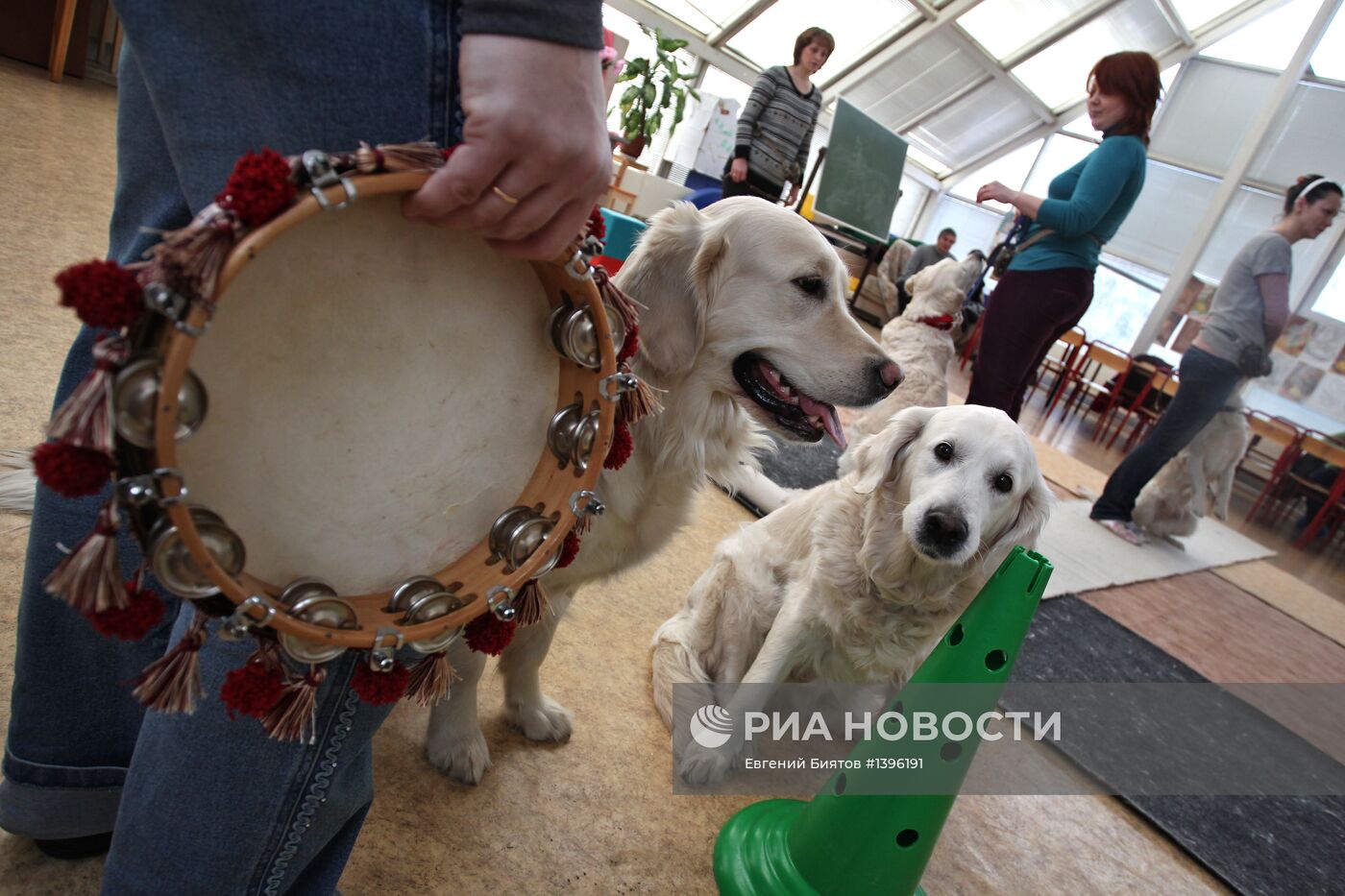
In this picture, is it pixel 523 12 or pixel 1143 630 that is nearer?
pixel 523 12

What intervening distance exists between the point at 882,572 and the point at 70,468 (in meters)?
1.58

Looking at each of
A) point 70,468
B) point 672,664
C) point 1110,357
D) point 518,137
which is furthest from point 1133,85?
point 1110,357

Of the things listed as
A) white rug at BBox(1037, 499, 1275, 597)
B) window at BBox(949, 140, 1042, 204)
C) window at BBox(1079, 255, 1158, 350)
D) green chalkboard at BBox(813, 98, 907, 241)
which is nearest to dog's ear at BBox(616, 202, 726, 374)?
white rug at BBox(1037, 499, 1275, 597)

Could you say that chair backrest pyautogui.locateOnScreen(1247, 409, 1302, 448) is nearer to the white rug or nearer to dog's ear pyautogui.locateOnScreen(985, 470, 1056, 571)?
the white rug

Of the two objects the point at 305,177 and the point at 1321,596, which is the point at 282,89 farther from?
the point at 1321,596

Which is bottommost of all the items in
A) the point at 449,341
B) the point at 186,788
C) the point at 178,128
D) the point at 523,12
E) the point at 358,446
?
the point at 186,788

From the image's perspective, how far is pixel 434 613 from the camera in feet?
2.33

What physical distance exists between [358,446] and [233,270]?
0.23m

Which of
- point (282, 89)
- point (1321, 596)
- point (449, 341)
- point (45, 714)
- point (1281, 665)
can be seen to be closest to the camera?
point (282, 89)

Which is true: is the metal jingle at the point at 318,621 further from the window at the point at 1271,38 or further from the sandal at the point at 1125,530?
the window at the point at 1271,38

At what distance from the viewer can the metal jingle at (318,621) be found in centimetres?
61

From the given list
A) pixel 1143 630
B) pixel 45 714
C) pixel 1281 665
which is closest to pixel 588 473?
pixel 45 714

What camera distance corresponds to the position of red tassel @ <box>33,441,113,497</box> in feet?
1.48

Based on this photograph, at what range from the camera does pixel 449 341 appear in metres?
0.71
